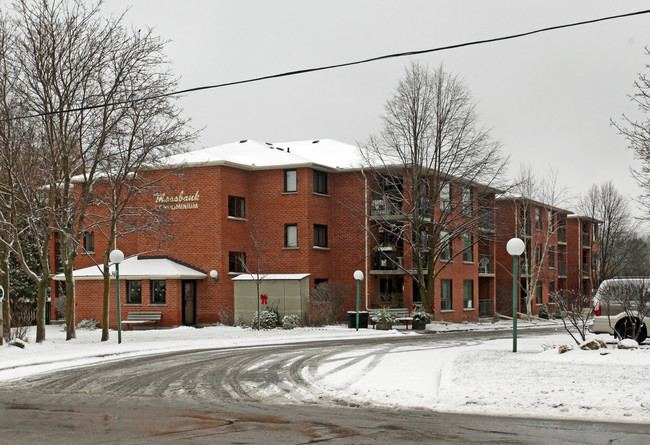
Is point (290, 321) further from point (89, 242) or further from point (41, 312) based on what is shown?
point (89, 242)

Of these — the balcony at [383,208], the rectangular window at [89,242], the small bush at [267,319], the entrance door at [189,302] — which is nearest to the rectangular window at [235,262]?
the entrance door at [189,302]

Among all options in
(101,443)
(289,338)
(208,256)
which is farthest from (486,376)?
(208,256)

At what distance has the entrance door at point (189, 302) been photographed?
4144cm

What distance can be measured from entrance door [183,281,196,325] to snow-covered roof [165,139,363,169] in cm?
652

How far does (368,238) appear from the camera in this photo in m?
43.6

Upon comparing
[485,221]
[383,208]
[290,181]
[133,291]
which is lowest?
[133,291]

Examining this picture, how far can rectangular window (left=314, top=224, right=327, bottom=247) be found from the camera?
43.6 metres

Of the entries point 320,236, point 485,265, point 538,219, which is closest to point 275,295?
point 320,236

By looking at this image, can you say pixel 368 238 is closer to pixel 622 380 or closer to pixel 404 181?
pixel 404 181

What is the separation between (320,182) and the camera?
43844 millimetres

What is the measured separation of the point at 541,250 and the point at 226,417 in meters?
→ 54.1

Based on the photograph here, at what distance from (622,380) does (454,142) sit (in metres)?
27.1

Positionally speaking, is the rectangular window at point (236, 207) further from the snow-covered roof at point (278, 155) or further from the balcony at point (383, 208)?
the balcony at point (383, 208)

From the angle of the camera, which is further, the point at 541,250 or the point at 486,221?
the point at 541,250
